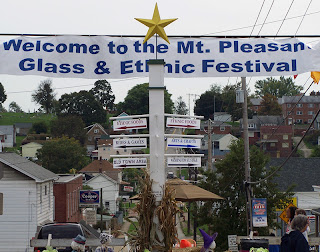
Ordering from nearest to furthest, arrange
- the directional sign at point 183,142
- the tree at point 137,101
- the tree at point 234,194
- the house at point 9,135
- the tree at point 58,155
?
the directional sign at point 183,142 → the tree at point 234,194 → the tree at point 58,155 → the tree at point 137,101 → the house at point 9,135

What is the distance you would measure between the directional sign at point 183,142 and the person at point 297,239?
2.18 metres

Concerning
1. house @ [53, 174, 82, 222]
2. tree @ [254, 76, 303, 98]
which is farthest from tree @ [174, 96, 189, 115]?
house @ [53, 174, 82, 222]

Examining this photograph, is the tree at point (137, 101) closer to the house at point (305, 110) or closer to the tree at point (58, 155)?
the tree at point (58, 155)

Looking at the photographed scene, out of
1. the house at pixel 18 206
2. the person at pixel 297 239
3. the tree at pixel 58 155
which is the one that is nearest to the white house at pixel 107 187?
the tree at pixel 58 155

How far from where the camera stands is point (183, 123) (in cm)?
930

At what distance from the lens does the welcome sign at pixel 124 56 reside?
10.3 m

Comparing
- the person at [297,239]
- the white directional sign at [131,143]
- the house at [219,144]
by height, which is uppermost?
the house at [219,144]

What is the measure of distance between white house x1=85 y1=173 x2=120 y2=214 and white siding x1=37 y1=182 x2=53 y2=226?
88.1ft

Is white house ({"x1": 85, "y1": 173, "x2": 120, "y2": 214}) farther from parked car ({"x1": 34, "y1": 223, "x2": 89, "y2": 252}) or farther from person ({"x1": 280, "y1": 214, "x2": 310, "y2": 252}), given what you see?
person ({"x1": 280, "y1": 214, "x2": 310, "y2": 252})

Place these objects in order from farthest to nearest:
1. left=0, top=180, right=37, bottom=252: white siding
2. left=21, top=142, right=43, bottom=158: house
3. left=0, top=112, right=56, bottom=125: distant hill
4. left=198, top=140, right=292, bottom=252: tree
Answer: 1. left=0, top=112, right=56, bottom=125: distant hill
2. left=21, top=142, right=43, bottom=158: house
3. left=0, top=180, right=37, bottom=252: white siding
4. left=198, top=140, right=292, bottom=252: tree

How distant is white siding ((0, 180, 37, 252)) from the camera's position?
30.1 metres

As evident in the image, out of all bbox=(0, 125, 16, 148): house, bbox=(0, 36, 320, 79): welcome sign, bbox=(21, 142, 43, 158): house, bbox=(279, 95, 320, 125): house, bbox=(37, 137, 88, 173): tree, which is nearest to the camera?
bbox=(0, 36, 320, 79): welcome sign

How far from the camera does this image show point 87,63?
10.3 m

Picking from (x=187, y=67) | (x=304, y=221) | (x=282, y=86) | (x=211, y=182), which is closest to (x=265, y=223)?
(x=211, y=182)
